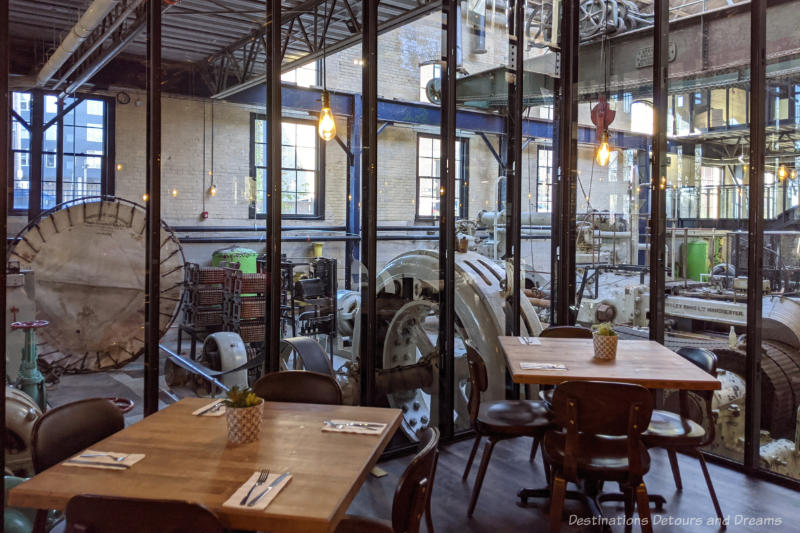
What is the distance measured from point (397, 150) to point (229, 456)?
9.51 feet

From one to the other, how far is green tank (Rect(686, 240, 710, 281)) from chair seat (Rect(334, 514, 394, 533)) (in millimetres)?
3531

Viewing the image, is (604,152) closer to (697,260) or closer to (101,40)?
(697,260)

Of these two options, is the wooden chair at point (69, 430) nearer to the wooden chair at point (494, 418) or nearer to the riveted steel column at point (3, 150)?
the riveted steel column at point (3, 150)

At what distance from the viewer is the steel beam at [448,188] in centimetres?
478

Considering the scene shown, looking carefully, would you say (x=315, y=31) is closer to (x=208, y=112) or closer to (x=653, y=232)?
(x=208, y=112)

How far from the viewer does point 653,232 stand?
484 cm

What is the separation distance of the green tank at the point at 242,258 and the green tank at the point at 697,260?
332 centimetres

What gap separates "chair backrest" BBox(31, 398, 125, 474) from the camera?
8.13 ft

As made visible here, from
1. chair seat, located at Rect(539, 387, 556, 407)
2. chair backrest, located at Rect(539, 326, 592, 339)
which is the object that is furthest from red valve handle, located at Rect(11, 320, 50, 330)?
chair backrest, located at Rect(539, 326, 592, 339)

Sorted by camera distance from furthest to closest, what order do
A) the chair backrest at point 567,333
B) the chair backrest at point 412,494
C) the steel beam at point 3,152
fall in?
the chair backrest at point 567,333 → the steel beam at point 3,152 → the chair backrest at point 412,494

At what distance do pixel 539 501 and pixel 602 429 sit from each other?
1165 mm

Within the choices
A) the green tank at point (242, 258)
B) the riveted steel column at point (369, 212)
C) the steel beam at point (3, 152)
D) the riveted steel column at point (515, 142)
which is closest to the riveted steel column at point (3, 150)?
the steel beam at point (3, 152)

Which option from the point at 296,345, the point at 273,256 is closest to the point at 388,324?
the point at 296,345

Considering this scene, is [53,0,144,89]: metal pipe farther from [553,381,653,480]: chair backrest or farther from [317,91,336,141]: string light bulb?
[553,381,653,480]: chair backrest
